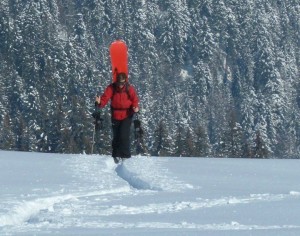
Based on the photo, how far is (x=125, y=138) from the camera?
1325 centimetres

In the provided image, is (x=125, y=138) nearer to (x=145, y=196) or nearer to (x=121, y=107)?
(x=121, y=107)

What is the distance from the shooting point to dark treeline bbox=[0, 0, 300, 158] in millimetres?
108438

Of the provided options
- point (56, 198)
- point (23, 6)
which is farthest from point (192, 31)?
point (56, 198)

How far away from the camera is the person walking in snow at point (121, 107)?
41.8 ft

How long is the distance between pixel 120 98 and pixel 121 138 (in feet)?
2.56

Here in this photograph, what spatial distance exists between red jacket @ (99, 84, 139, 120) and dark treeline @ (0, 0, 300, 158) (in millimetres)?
64151

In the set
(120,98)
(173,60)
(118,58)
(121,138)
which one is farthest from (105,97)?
(173,60)

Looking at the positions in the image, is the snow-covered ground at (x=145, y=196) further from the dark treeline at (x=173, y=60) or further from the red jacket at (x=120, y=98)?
the dark treeline at (x=173, y=60)

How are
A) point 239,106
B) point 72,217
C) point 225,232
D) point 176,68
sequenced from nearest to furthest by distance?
point 225,232 < point 72,217 < point 239,106 < point 176,68

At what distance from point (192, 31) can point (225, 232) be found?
15776 centimetres

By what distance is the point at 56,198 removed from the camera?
27.3ft

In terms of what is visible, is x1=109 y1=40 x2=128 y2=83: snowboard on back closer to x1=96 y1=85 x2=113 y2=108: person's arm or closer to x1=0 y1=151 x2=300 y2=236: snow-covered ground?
x1=96 y1=85 x2=113 y2=108: person's arm

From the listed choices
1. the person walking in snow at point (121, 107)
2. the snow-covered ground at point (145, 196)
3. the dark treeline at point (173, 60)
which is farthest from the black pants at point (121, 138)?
the dark treeline at point (173, 60)

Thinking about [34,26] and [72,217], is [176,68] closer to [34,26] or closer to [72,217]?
[34,26]
